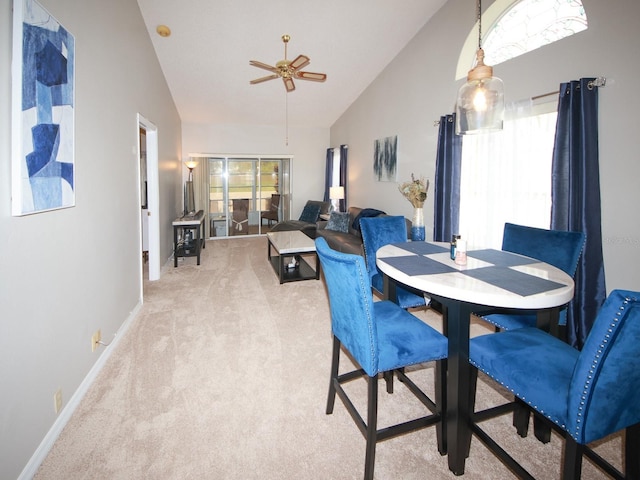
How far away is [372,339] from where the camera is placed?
1.52 metres

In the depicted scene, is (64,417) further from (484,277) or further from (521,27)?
(521,27)

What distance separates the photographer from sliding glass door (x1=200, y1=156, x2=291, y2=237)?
771cm

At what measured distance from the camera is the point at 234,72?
5297mm

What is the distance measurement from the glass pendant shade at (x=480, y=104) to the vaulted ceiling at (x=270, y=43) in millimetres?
2578

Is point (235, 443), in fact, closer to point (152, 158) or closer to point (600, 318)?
point (600, 318)

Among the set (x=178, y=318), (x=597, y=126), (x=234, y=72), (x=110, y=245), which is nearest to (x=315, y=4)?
(x=234, y=72)

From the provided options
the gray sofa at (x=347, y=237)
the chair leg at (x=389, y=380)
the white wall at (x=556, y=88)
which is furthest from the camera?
the gray sofa at (x=347, y=237)

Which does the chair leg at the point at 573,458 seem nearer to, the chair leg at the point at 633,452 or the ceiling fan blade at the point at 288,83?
the chair leg at the point at 633,452

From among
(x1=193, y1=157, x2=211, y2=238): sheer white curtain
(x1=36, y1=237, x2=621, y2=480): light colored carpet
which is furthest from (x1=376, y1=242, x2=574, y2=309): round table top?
(x1=193, y1=157, x2=211, y2=238): sheer white curtain

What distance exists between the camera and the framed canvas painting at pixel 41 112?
1.46m

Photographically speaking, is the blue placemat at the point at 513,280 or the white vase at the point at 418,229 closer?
the blue placemat at the point at 513,280

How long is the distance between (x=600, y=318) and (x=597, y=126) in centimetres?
207

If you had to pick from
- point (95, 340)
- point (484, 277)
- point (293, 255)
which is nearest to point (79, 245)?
point (95, 340)

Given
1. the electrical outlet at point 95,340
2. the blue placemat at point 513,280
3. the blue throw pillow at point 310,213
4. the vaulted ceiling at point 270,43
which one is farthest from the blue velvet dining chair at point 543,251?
the blue throw pillow at point 310,213
